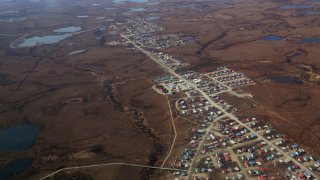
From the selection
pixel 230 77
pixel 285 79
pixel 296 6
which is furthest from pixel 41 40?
pixel 296 6

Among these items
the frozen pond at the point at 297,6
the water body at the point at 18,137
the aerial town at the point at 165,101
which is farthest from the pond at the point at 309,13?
the water body at the point at 18,137

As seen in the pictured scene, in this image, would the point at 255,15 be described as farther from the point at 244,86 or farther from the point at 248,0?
the point at 244,86

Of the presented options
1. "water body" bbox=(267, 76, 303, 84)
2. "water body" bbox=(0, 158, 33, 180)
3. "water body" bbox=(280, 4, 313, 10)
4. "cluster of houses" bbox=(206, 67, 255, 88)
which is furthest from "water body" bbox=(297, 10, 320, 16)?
"water body" bbox=(0, 158, 33, 180)

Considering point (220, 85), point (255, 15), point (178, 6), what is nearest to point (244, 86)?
point (220, 85)

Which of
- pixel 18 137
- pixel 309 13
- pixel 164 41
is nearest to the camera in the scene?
pixel 18 137

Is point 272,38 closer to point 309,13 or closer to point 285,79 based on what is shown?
point 285,79

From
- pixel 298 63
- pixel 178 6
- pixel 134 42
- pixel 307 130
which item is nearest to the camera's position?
pixel 307 130
